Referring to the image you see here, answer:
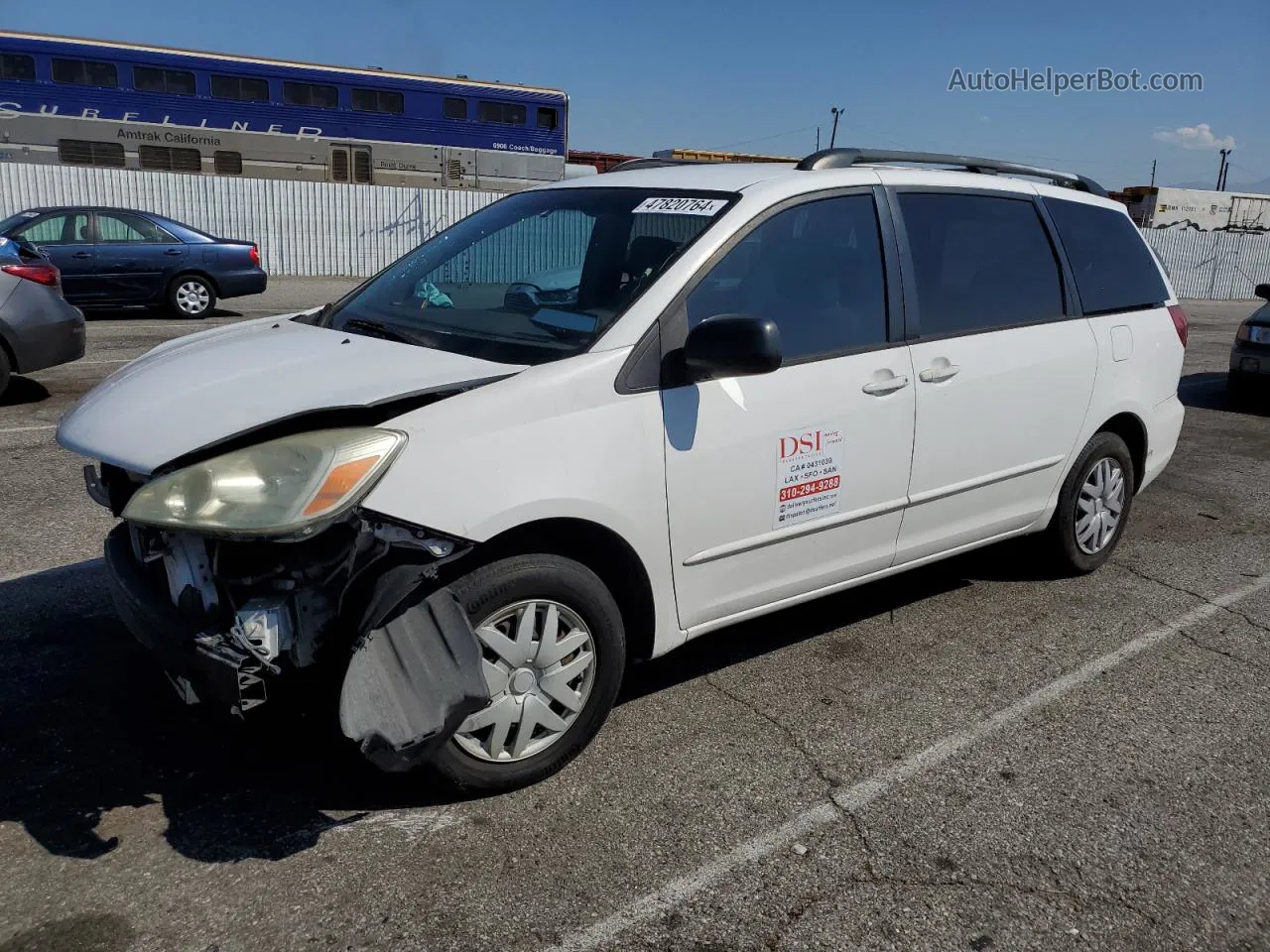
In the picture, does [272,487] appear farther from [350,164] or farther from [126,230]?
[350,164]

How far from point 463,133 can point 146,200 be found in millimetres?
8639

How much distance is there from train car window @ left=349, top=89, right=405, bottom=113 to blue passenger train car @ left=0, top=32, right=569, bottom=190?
0.03 m

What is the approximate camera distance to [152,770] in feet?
10.5

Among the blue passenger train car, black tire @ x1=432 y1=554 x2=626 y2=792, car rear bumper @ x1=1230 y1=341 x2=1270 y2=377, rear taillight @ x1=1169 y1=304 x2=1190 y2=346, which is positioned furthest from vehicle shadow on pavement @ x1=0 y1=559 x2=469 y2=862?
the blue passenger train car

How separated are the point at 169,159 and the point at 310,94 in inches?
144

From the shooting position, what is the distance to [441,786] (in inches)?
119

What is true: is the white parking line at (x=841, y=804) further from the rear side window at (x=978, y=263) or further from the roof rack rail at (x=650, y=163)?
the roof rack rail at (x=650, y=163)

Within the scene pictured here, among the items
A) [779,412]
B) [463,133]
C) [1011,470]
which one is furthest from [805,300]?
[463,133]

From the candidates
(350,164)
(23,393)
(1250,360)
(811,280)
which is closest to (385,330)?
(811,280)

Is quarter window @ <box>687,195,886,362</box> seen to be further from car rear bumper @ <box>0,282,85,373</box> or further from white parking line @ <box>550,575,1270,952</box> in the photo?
car rear bumper @ <box>0,282,85,373</box>

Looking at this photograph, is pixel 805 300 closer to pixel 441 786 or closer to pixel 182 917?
pixel 441 786

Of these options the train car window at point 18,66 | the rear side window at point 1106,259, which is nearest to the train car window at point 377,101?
the train car window at point 18,66

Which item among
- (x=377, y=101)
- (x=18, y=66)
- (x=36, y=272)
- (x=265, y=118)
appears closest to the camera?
(x=36, y=272)

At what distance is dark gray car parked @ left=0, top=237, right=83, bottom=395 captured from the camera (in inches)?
319
